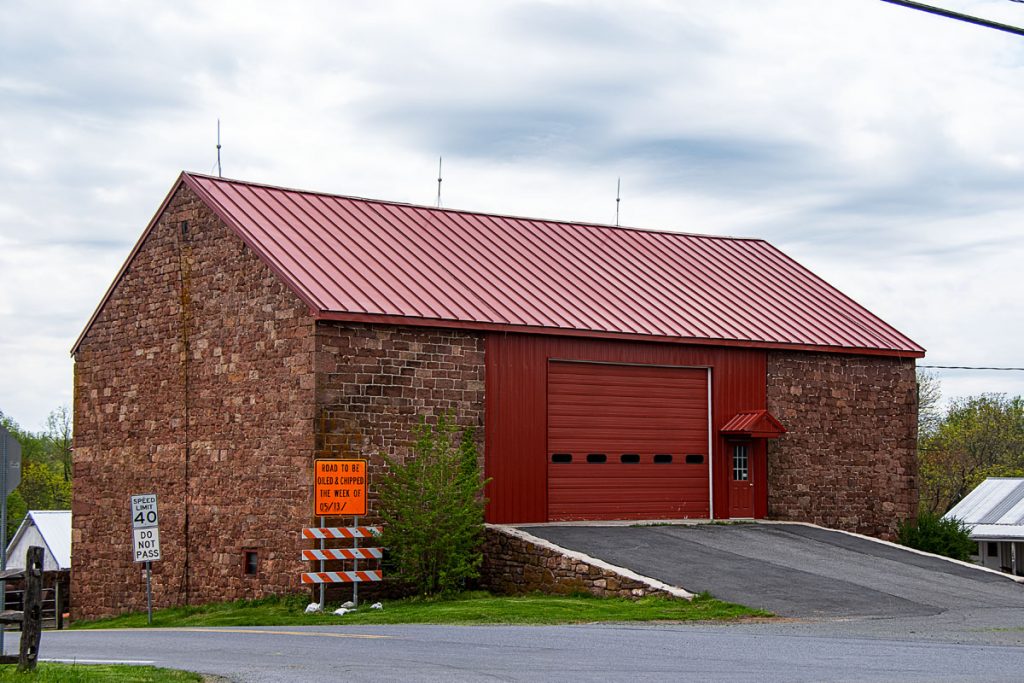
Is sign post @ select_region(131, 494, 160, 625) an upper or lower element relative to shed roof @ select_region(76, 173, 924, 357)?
lower

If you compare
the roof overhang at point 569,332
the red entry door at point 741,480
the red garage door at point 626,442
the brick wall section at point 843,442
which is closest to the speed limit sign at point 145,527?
the roof overhang at point 569,332

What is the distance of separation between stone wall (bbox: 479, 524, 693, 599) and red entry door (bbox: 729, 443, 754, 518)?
6.69 m

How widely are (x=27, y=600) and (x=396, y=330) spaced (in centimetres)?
1365

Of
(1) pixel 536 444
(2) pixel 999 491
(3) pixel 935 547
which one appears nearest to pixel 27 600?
(1) pixel 536 444

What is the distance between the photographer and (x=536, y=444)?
94.2ft

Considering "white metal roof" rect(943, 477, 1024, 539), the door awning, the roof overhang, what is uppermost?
the roof overhang

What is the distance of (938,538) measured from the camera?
107 ft

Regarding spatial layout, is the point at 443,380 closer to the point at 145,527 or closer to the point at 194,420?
the point at 194,420

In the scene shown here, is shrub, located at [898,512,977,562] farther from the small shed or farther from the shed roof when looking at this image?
the small shed

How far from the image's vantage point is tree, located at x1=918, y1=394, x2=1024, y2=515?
239ft

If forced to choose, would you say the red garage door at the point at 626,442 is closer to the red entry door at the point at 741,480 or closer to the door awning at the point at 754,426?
the door awning at the point at 754,426

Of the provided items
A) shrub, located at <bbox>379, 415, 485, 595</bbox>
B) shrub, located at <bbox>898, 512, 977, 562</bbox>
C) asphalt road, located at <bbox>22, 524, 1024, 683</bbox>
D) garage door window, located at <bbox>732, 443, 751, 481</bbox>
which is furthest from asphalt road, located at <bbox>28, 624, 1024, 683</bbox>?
shrub, located at <bbox>898, 512, 977, 562</bbox>

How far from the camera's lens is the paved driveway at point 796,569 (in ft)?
73.1

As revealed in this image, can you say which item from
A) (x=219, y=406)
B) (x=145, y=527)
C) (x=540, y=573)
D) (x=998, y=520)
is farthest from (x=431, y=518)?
(x=998, y=520)
